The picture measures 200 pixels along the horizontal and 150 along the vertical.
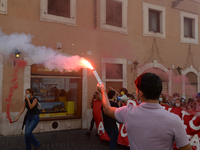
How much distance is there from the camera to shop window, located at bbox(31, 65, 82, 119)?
9.05 meters

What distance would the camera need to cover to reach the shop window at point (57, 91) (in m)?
9.05

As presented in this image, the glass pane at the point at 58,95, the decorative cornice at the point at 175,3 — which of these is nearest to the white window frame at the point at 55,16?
the glass pane at the point at 58,95

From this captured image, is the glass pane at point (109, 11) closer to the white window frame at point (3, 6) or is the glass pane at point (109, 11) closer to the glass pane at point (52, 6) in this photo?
the glass pane at point (52, 6)

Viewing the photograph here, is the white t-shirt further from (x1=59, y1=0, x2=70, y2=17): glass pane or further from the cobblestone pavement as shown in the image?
(x1=59, y1=0, x2=70, y2=17): glass pane

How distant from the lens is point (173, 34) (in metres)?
12.9

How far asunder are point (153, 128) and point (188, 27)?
1393 centimetres

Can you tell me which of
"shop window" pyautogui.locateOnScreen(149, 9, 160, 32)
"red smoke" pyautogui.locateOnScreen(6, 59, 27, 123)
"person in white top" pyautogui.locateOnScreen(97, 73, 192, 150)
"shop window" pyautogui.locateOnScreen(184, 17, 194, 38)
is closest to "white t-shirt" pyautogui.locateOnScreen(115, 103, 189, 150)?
"person in white top" pyautogui.locateOnScreen(97, 73, 192, 150)

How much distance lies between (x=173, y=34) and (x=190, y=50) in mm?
1766

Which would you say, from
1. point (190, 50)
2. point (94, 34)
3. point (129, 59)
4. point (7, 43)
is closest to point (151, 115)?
point (7, 43)

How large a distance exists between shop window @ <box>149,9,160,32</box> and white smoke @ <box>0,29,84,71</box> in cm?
552

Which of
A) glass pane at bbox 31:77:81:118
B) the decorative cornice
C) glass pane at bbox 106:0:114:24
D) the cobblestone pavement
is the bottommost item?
the cobblestone pavement

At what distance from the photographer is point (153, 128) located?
5.43 feet

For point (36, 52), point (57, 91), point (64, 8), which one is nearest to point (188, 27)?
point (64, 8)

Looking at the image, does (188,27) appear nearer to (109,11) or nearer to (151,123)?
(109,11)
